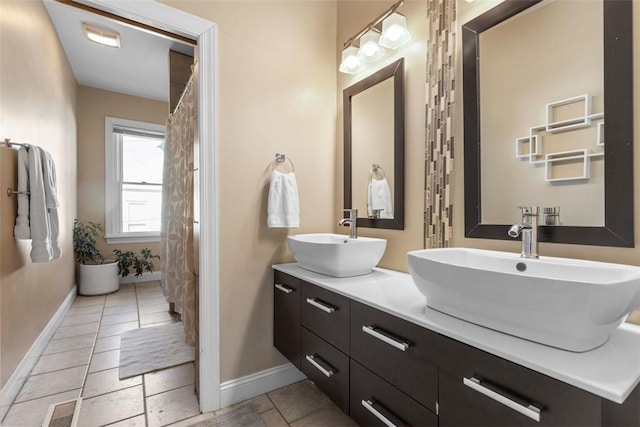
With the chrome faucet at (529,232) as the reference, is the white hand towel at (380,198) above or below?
above

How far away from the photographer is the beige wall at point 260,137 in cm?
166

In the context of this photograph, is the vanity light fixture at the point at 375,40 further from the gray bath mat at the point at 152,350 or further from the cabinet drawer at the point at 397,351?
the gray bath mat at the point at 152,350

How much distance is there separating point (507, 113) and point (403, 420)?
48.2 inches

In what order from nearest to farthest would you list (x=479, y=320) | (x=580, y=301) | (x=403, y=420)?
(x=580, y=301), (x=479, y=320), (x=403, y=420)

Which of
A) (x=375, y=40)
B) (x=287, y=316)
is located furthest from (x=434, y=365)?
(x=375, y=40)

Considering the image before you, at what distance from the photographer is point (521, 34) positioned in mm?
1174

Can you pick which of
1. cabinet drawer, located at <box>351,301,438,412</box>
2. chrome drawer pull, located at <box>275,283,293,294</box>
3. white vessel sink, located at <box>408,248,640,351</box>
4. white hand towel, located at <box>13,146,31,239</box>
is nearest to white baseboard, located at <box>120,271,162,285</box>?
white hand towel, located at <box>13,146,31,239</box>

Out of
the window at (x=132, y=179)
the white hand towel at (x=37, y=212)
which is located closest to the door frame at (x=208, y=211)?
the white hand towel at (x=37, y=212)

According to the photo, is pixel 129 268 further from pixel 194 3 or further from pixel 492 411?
pixel 492 411

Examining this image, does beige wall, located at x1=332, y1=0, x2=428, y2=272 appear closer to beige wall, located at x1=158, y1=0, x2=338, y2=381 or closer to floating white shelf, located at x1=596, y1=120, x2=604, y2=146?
beige wall, located at x1=158, y1=0, x2=338, y2=381

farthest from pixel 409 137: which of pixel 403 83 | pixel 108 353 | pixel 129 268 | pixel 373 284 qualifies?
pixel 129 268

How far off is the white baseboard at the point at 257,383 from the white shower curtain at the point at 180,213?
0.47m

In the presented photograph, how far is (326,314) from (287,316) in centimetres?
40

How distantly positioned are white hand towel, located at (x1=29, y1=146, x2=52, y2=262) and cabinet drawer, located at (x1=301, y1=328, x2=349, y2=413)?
5.86 ft
